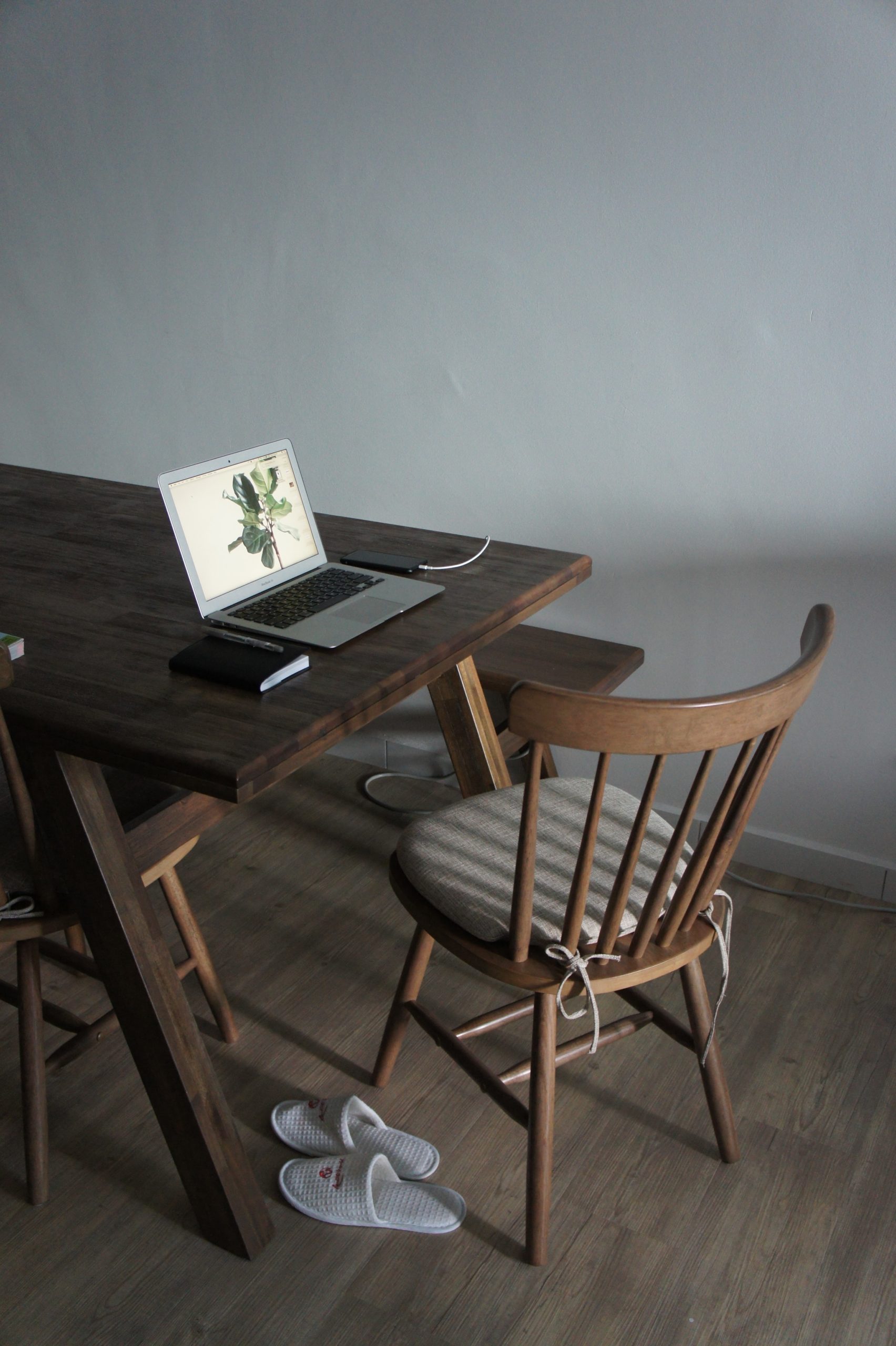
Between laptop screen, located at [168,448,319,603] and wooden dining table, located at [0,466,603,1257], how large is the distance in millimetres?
104

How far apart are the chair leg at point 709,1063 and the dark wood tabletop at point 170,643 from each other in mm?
601

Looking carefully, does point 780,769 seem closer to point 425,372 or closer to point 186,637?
point 425,372

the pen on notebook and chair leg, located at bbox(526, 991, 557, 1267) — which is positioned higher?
the pen on notebook

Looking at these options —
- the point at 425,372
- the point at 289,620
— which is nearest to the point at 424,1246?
the point at 289,620

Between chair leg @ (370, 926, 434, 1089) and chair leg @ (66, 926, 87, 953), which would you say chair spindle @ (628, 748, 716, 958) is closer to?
chair leg @ (370, 926, 434, 1089)

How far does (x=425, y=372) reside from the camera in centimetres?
255

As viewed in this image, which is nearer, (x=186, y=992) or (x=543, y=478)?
(x=186, y=992)

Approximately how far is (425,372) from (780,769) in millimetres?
1200

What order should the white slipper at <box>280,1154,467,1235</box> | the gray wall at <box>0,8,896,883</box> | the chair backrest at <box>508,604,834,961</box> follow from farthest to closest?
the gray wall at <box>0,8,896,883</box> < the white slipper at <box>280,1154,467,1235</box> < the chair backrest at <box>508,604,834,961</box>

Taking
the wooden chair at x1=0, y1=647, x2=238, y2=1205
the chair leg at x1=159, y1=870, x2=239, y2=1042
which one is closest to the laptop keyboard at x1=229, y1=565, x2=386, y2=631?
the wooden chair at x1=0, y1=647, x2=238, y2=1205

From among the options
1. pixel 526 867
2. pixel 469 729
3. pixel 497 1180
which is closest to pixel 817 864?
pixel 469 729

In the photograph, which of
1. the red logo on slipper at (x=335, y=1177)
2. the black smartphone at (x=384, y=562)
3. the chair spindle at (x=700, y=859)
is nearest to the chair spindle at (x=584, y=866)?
the chair spindle at (x=700, y=859)

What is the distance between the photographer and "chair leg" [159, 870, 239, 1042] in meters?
1.83

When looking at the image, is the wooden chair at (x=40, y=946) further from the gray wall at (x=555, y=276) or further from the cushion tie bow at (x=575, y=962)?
the gray wall at (x=555, y=276)
